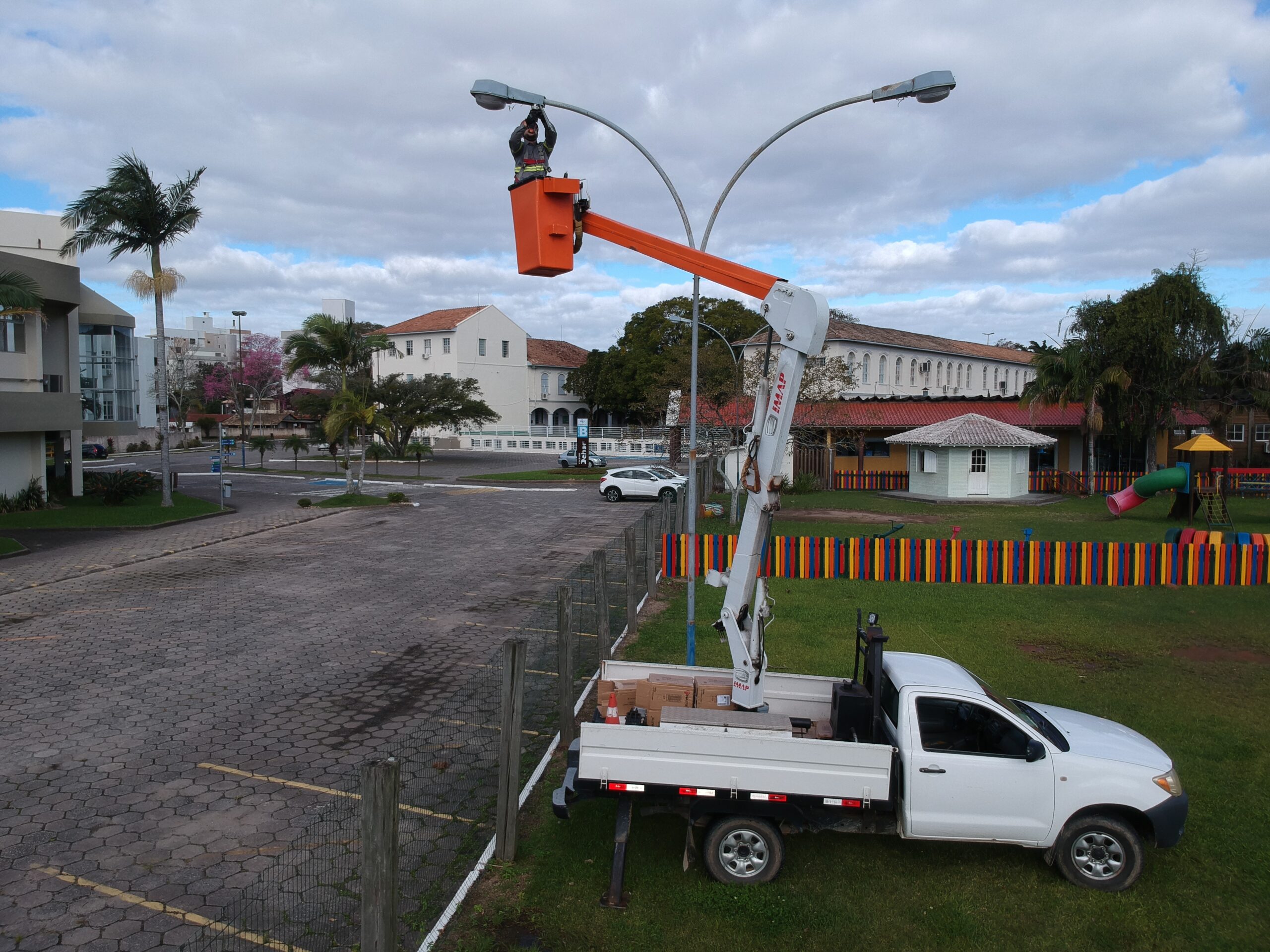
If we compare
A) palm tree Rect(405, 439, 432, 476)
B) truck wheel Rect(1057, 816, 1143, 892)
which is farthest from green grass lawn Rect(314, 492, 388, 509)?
truck wheel Rect(1057, 816, 1143, 892)

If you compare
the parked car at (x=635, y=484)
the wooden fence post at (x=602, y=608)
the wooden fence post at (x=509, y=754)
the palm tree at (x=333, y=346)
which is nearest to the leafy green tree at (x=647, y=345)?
the parked car at (x=635, y=484)

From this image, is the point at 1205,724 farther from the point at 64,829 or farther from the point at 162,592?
the point at 162,592

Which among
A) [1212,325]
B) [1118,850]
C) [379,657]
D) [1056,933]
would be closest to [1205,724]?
[1118,850]

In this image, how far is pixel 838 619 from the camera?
14.6m

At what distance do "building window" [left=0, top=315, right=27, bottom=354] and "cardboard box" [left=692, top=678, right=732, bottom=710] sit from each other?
89.7ft

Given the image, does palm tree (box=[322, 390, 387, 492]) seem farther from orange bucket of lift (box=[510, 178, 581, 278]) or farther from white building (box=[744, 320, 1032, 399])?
orange bucket of lift (box=[510, 178, 581, 278])

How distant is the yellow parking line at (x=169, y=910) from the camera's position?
5.47 m

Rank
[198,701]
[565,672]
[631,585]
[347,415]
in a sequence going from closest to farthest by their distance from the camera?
1. [565,672]
2. [198,701]
3. [631,585]
4. [347,415]

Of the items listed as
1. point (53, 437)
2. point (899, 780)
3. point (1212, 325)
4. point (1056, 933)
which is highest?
point (1212, 325)

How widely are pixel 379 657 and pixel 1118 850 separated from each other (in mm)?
9333

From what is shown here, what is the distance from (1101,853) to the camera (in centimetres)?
650

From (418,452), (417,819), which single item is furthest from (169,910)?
(418,452)

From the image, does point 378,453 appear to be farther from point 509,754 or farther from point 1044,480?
point 509,754

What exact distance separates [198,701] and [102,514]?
20489 mm
